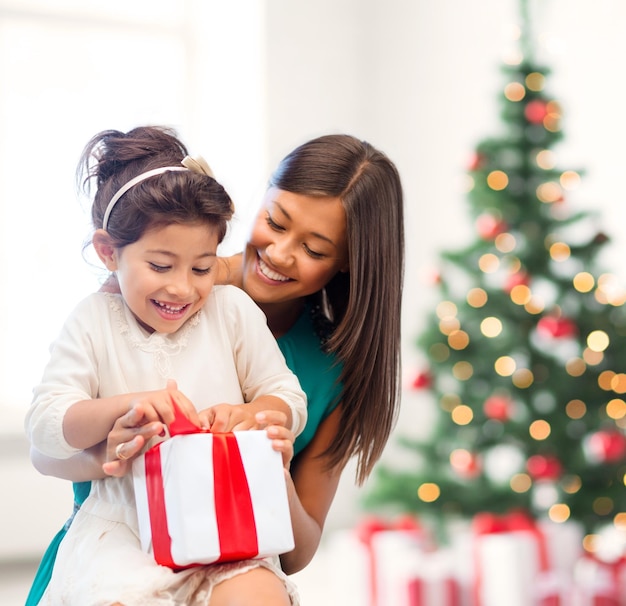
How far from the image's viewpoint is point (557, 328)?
11.0 feet

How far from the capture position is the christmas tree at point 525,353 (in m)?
3.40

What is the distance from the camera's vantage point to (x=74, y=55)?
4.71m

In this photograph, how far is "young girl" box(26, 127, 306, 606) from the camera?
4.24 ft

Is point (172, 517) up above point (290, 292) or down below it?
below

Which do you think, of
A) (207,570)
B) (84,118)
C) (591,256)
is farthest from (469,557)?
(84,118)

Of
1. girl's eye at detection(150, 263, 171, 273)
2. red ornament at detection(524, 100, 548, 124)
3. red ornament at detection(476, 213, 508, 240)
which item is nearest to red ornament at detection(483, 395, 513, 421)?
red ornament at detection(476, 213, 508, 240)

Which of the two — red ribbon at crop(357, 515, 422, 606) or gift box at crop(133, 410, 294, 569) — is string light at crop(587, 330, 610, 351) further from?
gift box at crop(133, 410, 294, 569)

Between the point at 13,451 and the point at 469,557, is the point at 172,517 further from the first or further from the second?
the point at 13,451

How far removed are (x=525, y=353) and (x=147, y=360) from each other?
91.6 inches

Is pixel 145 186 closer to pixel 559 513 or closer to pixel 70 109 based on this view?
pixel 559 513

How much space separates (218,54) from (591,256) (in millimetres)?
2375

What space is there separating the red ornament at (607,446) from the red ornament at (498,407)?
315 mm

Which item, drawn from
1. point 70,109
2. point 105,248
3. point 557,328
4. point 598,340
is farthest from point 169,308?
point 70,109

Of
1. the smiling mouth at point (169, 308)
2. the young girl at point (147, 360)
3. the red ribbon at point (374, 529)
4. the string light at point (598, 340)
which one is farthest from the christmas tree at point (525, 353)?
the smiling mouth at point (169, 308)
